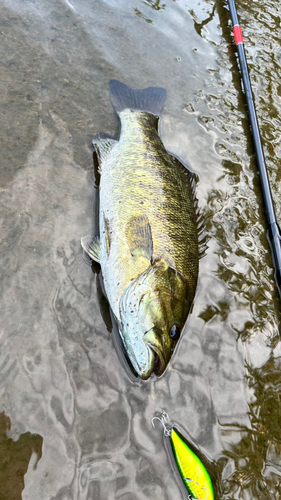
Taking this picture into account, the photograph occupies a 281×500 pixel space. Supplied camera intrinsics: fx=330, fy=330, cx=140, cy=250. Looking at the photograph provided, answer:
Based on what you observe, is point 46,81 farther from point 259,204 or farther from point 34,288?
point 259,204

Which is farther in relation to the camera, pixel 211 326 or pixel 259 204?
pixel 259 204

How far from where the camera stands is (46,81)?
3.82 m

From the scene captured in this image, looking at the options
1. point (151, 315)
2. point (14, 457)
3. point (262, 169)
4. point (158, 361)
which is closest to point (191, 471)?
point (158, 361)

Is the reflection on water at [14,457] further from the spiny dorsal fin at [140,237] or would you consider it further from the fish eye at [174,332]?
the spiny dorsal fin at [140,237]

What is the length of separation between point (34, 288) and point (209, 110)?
3136mm

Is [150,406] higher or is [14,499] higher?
[150,406]

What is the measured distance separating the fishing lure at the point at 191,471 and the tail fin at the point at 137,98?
320 cm

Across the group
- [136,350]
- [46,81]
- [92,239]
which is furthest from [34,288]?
[46,81]

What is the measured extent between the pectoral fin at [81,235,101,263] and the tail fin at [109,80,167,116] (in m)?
1.58

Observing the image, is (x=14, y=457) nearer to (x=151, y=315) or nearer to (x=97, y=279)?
(x=151, y=315)

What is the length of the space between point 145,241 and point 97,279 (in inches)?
23.4

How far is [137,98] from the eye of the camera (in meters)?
3.73

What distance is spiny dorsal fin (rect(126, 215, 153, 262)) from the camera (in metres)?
2.64

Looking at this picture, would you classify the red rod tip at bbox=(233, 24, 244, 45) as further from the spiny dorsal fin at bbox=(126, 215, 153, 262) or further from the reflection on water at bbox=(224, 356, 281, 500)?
the reflection on water at bbox=(224, 356, 281, 500)
